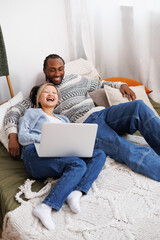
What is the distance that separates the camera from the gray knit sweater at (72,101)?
1811mm

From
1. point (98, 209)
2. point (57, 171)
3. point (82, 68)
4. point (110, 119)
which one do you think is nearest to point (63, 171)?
point (57, 171)

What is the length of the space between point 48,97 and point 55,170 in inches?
23.3

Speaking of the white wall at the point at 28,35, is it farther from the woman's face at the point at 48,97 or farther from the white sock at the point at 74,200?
the white sock at the point at 74,200

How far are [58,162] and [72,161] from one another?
7 cm

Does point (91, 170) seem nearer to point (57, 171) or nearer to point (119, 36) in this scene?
point (57, 171)

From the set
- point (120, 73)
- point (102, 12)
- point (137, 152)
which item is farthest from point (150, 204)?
point (102, 12)

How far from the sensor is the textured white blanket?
104 centimetres

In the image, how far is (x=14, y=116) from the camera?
5.75 ft

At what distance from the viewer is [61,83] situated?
211 centimetres

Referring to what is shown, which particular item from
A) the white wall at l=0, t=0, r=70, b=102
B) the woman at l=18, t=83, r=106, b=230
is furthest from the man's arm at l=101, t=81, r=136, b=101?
the white wall at l=0, t=0, r=70, b=102

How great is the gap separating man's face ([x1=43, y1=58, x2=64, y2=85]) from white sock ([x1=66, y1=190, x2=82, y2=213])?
107 cm

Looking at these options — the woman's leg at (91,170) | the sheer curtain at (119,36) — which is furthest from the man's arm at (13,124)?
the sheer curtain at (119,36)

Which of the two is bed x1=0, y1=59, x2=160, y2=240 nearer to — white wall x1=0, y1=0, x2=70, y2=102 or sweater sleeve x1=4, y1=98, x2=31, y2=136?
sweater sleeve x1=4, y1=98, x2=31, y2=136

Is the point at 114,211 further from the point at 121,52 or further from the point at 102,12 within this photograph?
the point at 102,12
